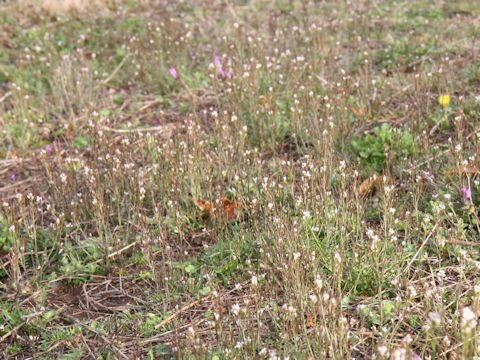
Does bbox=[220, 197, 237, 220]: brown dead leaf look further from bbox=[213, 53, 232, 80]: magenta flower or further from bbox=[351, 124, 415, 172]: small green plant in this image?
bbox=[213, 53, 232, 80]: magenta flower

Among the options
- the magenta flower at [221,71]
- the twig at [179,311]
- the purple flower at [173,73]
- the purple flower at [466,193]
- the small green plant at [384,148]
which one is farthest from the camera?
the purple flower at [173,73]

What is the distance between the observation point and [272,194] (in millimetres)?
3898

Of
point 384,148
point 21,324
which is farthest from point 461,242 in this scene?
point 21,324

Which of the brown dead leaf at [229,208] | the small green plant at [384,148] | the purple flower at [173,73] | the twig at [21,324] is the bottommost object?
the twig at [21,324]

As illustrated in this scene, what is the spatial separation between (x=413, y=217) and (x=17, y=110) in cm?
453

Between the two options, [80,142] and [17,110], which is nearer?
[80,142]

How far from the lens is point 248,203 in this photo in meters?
4.39

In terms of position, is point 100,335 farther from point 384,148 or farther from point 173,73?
point 173,73

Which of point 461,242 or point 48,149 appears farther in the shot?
point 48,149

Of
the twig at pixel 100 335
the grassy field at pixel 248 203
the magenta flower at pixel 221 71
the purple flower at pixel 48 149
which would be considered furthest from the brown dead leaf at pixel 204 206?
the magenta flower at pixel 221 71

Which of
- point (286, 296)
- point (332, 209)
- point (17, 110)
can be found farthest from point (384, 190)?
point (17, 110)

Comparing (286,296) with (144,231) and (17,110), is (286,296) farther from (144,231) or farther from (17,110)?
(17,110)

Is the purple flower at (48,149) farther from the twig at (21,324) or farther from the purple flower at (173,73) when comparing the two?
the twig at (21,324)

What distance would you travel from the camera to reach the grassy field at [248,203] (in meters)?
3.16
